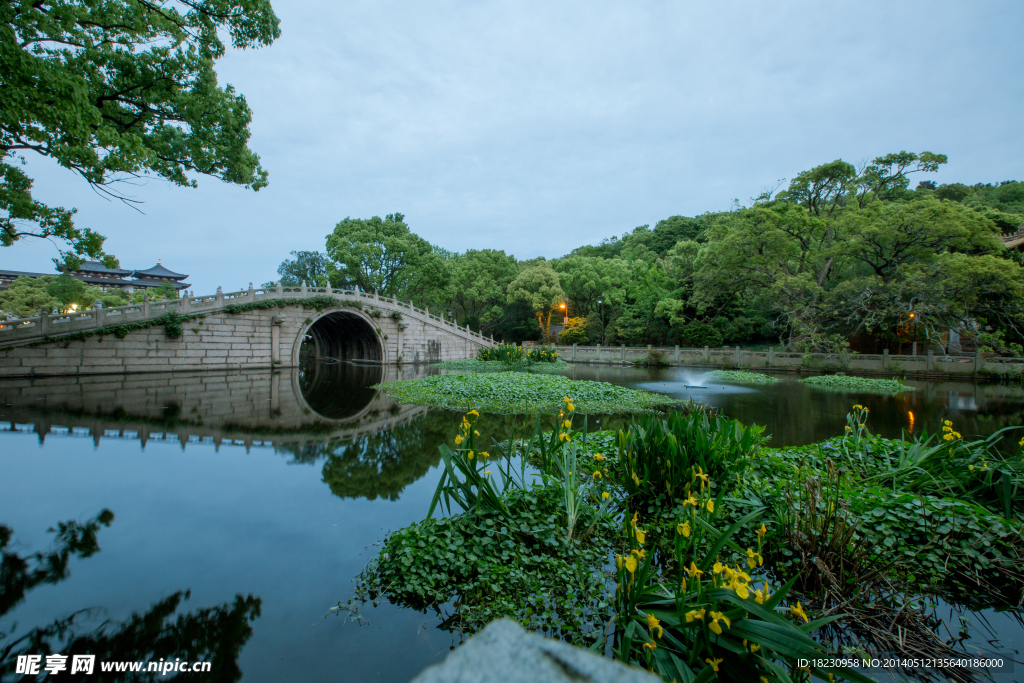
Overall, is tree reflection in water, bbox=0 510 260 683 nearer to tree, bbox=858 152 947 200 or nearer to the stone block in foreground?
the stone block in foreground

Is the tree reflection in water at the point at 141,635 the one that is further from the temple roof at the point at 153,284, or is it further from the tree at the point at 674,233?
the temple roof at the point at 153,284

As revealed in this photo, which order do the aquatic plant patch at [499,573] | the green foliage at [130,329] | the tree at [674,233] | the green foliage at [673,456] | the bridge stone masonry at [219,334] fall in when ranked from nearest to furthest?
the aquatic plant patch at [499,573], the green foliage at [673,456], the bridge stone masonry at [219,334], the green foliage at [130,329], the tree at [674,233]

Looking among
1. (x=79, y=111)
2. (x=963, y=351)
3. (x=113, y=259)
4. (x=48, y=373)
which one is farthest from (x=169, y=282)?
(x=963, y=351)

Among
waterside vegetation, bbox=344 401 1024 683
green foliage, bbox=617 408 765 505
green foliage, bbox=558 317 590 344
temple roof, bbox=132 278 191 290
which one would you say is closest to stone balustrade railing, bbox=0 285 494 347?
green foliage, bbox=558 317 590 344

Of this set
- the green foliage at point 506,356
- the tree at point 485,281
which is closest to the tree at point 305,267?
the tree at point 485,281

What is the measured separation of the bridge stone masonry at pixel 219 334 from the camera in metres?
13.8

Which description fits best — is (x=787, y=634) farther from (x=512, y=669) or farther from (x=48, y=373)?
(x=48, y=373)

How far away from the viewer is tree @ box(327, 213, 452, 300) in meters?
28.6

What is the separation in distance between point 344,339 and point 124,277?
25.5m

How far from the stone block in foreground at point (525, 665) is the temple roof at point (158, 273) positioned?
167 ft

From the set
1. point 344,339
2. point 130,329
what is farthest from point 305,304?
point 344,339

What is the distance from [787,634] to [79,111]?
8.55 metres

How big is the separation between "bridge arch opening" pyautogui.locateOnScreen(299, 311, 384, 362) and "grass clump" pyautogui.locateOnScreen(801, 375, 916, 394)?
63.9 feet

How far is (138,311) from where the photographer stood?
15852 mm
